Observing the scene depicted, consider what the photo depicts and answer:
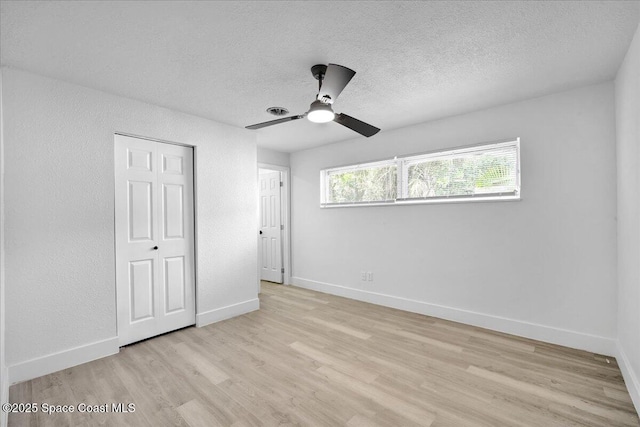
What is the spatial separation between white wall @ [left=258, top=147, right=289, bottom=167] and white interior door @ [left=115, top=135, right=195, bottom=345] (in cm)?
156

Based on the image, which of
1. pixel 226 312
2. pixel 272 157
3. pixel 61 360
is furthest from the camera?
pixel 272 157

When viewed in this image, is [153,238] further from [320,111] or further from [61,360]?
[320,111]

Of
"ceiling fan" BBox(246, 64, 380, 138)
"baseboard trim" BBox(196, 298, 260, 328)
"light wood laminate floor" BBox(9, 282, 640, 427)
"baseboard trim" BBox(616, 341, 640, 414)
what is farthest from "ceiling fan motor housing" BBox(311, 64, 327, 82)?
"baseboard trim" BBox(616, 341, 640, 414)

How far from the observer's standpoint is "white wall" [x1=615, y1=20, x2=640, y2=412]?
6.27ft

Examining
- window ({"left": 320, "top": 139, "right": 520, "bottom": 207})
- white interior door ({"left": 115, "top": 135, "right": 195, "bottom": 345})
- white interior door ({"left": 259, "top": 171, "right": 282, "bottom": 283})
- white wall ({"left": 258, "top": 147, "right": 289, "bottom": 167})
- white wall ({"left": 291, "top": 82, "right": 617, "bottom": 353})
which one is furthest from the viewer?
white interior door ({"left": 259, "top": 171, "right": 282, "bottom": 283})

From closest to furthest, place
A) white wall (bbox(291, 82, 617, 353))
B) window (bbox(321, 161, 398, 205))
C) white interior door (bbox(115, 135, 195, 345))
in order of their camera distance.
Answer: white wall (bbox(291, 82, 617, 353)) < white interior door (bbox(115, 135, 195, 345)) < window (bbox(321, 161, 398, 205))

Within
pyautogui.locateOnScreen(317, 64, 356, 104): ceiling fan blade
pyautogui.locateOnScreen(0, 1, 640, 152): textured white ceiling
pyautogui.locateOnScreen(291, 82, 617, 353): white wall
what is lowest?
pyautogui.locateOnScreen(291, 82, 617, 353): white wall

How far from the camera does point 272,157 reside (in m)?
5.04

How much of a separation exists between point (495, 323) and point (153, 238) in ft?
12.3

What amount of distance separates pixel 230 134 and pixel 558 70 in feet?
11.0

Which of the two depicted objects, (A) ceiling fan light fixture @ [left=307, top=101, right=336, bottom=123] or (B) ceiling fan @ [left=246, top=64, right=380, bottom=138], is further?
(A) ceiling fan light fixture @ [left=307, top=101, right=336, bottom=123]

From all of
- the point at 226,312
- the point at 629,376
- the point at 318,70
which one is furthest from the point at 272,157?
the point at 629,376

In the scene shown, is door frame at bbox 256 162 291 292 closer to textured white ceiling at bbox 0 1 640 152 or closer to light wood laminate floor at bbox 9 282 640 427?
light wood laminate floor at bbox 9 282 640 427

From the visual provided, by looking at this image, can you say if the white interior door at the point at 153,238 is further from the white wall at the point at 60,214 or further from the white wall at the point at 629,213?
the white wall at the point at 629,213
